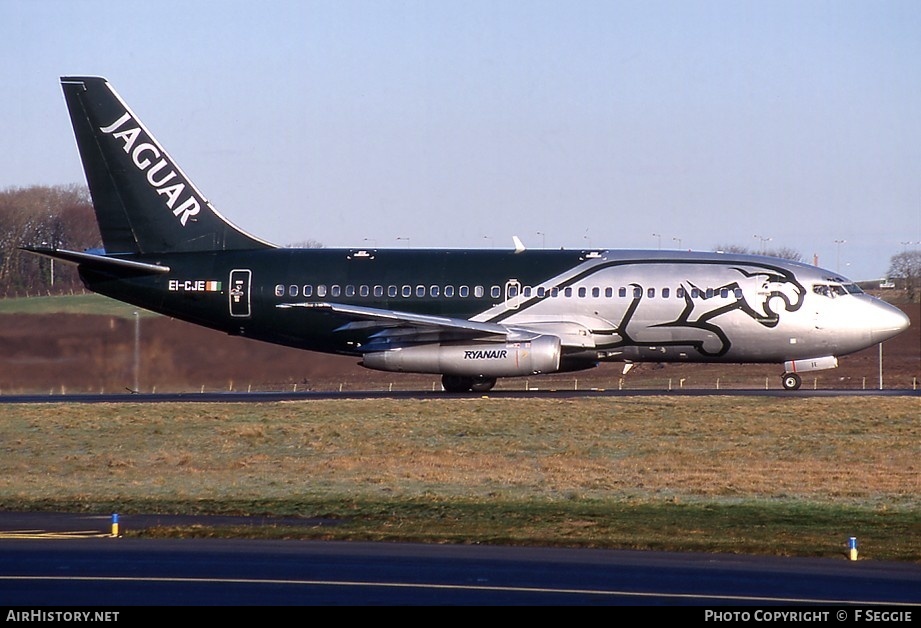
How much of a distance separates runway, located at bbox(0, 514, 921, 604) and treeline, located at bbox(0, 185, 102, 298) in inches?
2265

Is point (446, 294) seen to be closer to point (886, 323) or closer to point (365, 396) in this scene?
point (365, 396)

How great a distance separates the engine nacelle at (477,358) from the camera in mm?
38281

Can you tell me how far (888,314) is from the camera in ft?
130

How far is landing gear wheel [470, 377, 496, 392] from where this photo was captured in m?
41.1

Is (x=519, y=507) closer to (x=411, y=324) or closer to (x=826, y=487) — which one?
(x=826, y=487)

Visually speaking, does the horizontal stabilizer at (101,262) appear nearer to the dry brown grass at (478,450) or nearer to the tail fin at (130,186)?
the tail fin at (130,186)

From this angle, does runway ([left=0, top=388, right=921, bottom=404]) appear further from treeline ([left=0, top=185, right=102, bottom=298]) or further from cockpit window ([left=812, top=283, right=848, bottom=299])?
treeline ([left=0, top=185, right=102, bottom=298])

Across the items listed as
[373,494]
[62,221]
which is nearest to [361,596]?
[373,494]

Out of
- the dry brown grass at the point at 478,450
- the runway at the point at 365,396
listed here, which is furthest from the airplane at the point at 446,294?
the dry brown grass at the point at 478,450

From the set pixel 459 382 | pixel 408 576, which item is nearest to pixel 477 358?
pixel 459 382

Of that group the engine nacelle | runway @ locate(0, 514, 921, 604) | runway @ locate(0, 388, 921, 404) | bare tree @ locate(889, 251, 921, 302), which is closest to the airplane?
the engine nacelle

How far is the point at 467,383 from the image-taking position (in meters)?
41.0
